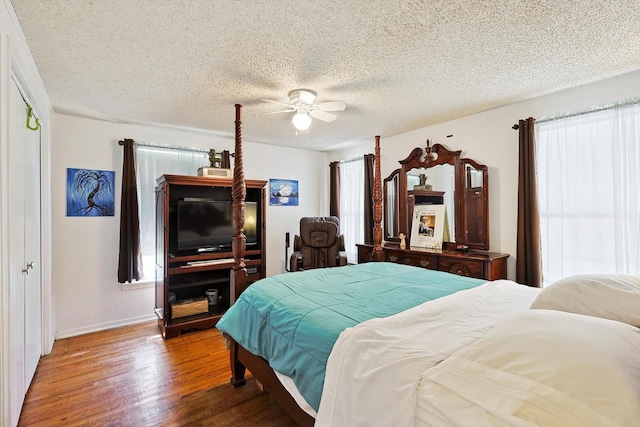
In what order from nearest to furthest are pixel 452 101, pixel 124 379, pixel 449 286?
pixel 449 286, pixel 124 379, pixel 452 101

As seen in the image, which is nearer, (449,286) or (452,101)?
(449,286)

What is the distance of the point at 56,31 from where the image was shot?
1.85 metres

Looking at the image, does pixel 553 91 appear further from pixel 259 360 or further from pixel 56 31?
pixel 56 31

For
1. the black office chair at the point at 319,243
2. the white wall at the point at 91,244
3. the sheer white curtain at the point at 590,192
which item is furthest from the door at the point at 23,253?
the sheer white curtain at the point at 590,192

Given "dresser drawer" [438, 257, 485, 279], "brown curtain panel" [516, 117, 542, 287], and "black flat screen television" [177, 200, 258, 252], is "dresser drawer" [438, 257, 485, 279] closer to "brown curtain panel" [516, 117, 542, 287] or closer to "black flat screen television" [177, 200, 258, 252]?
"brown curtain panel" [516, 117, 542, 287]

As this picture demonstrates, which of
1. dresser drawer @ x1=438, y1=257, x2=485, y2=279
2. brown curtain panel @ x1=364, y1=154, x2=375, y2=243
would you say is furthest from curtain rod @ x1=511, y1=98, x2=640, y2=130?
brown curtain panel @ x1=364, y1=154, x2=375, y2=243

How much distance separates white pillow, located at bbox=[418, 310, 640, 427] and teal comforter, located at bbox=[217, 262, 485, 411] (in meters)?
0.53

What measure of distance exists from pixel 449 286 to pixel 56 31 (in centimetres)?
288

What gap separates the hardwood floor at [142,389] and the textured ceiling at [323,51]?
240 cm

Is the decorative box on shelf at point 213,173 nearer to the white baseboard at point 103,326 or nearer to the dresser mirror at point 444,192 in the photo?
the white baseboard at point 103,326

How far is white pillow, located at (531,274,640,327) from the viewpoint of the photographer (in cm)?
114

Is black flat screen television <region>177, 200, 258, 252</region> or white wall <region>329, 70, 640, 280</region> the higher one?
white wall <region>329, 70, 640, 280</region>

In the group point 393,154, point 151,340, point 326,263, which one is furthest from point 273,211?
point 151,340

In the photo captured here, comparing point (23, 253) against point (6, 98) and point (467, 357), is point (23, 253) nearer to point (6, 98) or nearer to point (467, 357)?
point (6, 98)
